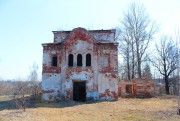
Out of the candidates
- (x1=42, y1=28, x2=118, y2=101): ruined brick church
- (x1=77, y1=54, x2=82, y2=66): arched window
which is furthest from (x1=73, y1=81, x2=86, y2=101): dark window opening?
(x1=77, y1=54, x2=82, y2=66): arched window

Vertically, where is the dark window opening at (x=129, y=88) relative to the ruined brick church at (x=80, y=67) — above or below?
below

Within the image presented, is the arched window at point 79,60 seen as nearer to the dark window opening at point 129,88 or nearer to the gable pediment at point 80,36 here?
the gable pediment at point 80,36

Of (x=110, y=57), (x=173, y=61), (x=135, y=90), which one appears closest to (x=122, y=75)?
(x=173, y=61)

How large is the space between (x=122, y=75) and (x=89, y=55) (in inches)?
885

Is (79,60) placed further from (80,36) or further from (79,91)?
(79,91)

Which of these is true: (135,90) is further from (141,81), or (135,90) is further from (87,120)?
(87,120)

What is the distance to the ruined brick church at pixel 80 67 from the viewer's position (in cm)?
2655

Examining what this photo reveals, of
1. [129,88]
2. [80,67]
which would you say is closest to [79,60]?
[80,67]

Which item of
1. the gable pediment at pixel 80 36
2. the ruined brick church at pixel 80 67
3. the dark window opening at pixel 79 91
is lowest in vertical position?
the dark window opening at pixel 79 91

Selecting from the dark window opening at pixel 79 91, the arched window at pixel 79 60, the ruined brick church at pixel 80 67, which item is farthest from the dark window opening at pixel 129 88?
the arched window at pixel 79 60

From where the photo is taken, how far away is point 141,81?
105ft

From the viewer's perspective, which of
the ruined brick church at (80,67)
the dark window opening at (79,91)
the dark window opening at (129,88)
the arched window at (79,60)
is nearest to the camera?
the ruined brick church at (80,67)

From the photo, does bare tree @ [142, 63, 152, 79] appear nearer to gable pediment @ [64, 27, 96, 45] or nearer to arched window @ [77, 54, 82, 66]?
arched window @ [77, 54, 82, 66]

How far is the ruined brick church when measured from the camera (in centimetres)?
2655
